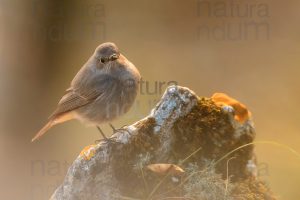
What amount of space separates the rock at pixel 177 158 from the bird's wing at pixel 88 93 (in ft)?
0.86

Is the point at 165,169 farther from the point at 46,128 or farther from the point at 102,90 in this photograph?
the point at 46,128

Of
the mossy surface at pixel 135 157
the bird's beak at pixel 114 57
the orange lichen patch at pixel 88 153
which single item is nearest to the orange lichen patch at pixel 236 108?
the mossy surface at pixel 135 157

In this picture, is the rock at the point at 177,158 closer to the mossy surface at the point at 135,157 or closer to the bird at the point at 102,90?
the mossy surface at the point at 135,157

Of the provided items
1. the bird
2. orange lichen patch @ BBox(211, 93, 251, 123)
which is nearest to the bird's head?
the bird

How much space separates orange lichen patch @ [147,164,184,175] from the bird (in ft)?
1.25

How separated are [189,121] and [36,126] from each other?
1268 mm

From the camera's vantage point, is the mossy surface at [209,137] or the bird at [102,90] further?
the bird at [102,90]

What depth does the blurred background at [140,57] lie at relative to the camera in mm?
2891

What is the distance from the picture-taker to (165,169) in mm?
2012

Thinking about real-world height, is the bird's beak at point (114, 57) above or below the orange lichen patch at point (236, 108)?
above

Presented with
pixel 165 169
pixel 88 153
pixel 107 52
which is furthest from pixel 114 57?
pixel 165 169

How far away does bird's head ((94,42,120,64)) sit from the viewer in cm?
224

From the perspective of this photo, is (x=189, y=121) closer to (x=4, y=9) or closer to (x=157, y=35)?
(x=157, y=35)

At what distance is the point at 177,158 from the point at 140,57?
0.86 m
